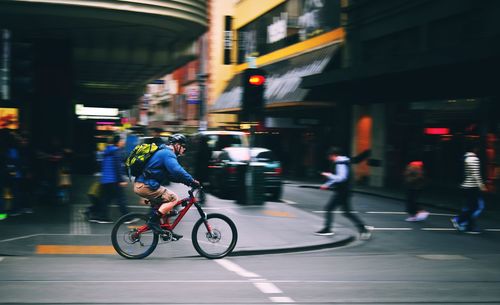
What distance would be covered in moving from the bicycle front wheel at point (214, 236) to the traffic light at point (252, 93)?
18.9ft

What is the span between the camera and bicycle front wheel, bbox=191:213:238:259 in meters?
9.52

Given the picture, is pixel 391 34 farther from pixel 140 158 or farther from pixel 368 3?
pixel 140 158

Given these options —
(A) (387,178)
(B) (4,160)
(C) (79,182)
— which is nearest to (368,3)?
(A) (387,178)

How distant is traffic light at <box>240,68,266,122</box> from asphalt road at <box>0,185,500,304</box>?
479cm

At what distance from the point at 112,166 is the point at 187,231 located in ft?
6.46

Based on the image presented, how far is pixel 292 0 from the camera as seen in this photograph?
34719 mm

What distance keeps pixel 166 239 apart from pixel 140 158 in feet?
3.76

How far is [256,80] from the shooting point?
49.9 feet

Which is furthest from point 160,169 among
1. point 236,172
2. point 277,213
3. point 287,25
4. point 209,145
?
point 287,25

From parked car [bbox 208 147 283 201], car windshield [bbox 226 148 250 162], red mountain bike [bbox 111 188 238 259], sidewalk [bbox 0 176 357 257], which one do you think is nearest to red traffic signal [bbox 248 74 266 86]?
sidewalk [bbox 0 176 357 257]

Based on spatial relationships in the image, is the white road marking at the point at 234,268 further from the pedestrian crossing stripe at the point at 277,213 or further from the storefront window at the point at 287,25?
the storefront window at the point at 287,25

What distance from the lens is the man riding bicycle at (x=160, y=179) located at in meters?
9.16

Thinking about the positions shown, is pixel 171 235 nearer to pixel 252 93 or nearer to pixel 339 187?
pixel 339 187

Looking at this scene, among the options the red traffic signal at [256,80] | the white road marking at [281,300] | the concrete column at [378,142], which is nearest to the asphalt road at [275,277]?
the white road marking at [281,300]
